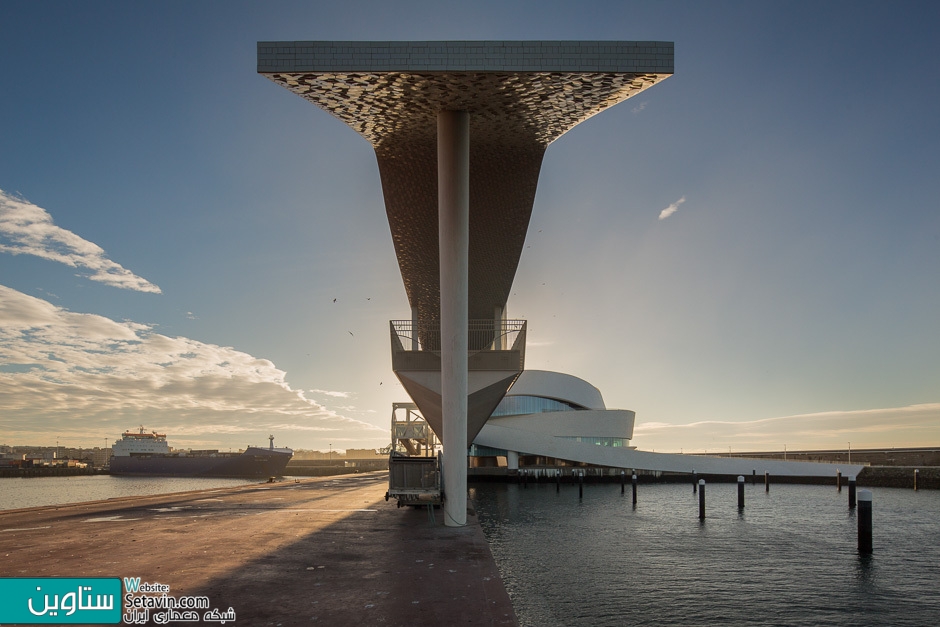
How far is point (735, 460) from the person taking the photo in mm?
55625

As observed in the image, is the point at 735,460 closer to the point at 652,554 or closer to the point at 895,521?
the point at 895,521

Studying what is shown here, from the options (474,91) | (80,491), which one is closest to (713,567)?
(474,91)

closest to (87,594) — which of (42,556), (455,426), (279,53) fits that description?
(42,556)

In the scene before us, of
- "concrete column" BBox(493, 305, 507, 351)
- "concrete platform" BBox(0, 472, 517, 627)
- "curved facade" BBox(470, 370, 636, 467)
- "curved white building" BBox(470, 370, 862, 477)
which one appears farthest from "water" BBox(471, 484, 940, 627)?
"curved facade" BBox(470, 370, 636, 467)

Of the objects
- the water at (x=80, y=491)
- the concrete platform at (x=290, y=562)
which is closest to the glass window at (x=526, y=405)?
the water at (x=80, y=491)

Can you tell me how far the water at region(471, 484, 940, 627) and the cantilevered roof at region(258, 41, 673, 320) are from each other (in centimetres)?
959

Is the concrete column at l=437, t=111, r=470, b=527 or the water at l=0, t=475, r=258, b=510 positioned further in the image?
the water at l=0, t=475, r=258, b=510

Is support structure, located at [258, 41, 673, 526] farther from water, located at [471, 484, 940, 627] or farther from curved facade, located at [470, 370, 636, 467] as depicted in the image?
curved facade, located at [470, 370, 636, 467]

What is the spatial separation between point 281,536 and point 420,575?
17.7 feet

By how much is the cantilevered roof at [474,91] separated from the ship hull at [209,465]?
293ft

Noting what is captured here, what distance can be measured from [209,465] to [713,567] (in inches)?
4155

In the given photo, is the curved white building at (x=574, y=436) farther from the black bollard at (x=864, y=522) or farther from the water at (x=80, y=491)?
the black bollard at (x=864, y=522)

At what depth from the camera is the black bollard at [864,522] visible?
16.8m

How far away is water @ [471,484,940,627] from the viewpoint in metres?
10.2
